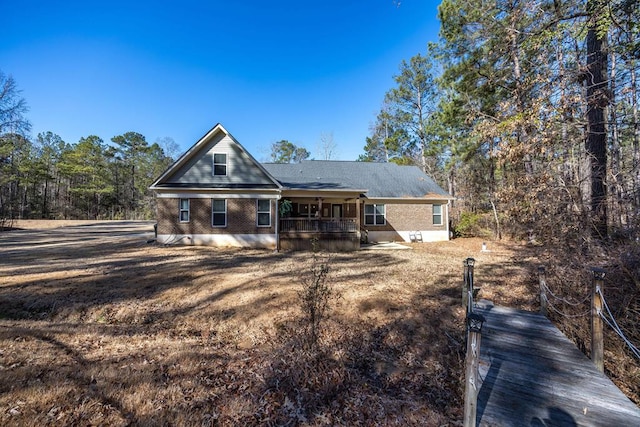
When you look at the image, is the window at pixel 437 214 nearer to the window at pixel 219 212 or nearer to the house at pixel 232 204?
the house at pixel 232 204

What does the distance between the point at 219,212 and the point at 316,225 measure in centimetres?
527

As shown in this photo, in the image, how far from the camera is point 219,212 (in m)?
14.4

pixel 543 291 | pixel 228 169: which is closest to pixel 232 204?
pixel 228 169

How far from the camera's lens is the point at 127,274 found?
28.0 ft

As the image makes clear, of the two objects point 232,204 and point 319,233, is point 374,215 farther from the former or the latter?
point 232,204

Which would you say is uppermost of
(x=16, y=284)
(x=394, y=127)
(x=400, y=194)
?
(x=394, y=127)

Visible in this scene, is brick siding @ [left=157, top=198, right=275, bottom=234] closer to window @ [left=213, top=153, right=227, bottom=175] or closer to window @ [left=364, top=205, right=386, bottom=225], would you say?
window @ [left=213, top=153, right=227, bottom=175]

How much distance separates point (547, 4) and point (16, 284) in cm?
1620

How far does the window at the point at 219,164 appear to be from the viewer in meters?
14.5

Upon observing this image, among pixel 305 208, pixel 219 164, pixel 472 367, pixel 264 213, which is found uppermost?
pixel 219 164

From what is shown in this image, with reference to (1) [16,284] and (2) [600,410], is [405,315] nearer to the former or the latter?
(2) [600,410]

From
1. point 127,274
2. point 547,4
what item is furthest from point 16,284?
point 547,4

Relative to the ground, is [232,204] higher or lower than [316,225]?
higher

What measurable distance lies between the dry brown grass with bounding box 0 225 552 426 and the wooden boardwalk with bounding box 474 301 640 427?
588 mm
